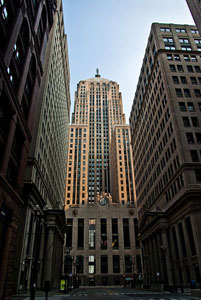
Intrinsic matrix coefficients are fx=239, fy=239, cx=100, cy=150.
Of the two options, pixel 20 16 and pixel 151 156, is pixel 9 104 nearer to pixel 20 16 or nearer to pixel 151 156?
pixel 20 16

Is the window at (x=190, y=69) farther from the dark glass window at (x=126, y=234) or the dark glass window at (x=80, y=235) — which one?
the dark glass window at (x=80, y=235)

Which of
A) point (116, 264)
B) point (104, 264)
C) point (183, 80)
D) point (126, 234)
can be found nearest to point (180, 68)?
point (183, 80)

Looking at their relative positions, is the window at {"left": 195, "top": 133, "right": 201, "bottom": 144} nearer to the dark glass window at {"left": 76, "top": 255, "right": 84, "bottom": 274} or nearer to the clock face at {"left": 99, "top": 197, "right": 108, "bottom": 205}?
the clock face at {"left": 99, "top": 197, "right": 108, "bottom": 205}

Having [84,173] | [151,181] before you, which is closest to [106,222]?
[151,181]

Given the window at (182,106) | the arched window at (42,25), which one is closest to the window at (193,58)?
the window at (182,106)

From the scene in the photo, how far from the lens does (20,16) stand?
27.5 m

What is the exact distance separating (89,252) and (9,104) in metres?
80.5

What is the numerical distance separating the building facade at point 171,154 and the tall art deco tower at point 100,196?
21.3 metres

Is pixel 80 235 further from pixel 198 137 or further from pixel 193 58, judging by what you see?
pixel 193 58

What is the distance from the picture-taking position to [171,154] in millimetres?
51844

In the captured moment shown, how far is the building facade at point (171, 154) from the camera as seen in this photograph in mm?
43344

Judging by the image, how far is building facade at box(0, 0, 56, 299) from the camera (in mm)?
23016

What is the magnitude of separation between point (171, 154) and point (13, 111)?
36.5 meters

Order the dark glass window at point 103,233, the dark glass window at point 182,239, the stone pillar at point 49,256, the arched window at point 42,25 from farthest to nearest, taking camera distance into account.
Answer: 1. the dark glass window at point 103,233
2. the stone pillar at point 49,256
3. the dark glass window at point 182,239
4. the arched window at point 42,25
